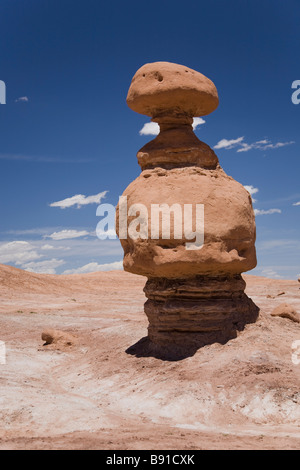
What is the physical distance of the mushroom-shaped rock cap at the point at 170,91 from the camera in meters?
10.5

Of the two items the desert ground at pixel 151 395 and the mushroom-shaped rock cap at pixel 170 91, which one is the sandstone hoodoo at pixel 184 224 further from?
the desert ground at pixel 151 395

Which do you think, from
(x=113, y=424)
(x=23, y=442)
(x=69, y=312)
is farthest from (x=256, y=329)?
(x=69, y=312)

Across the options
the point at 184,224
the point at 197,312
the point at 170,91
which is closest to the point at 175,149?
the point at 170,91

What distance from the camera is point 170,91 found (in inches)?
414

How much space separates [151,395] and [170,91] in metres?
6.59

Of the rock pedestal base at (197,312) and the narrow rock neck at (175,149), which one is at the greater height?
the narrow rock neck at (175,149)

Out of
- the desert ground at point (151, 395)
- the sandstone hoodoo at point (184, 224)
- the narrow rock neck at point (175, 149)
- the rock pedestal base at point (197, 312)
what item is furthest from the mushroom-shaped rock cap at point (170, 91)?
the desert ground at point (151, 395)

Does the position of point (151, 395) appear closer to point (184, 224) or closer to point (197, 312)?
point (197, 312)

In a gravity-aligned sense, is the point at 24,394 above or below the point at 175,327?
below

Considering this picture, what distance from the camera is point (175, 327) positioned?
1037cm

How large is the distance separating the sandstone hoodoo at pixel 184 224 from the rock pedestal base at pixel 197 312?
22 millimetres

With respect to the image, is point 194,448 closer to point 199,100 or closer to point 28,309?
point 199,100

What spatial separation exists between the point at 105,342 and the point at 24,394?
506 cm

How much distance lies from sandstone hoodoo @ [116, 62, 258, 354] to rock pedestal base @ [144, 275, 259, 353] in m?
0.02
